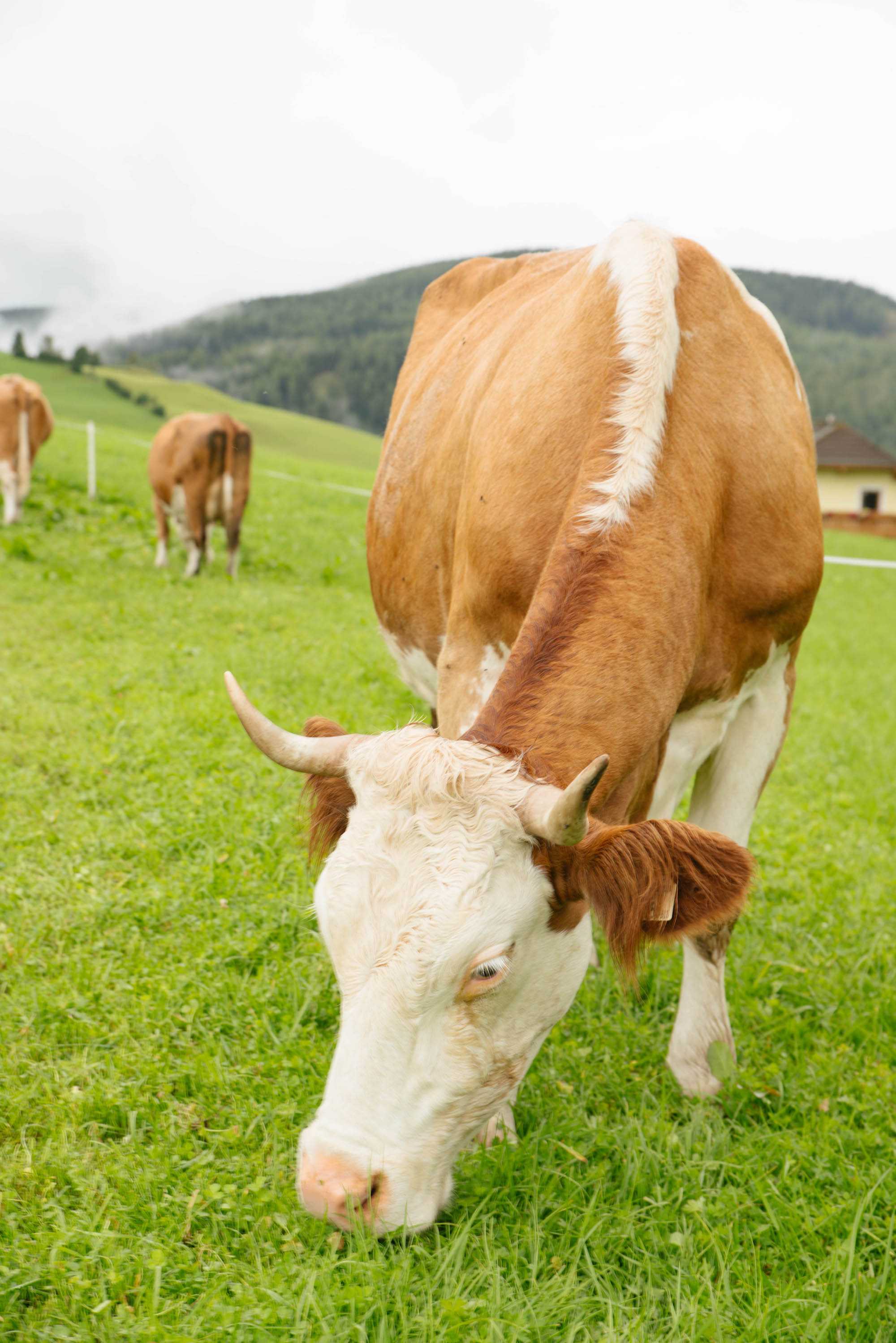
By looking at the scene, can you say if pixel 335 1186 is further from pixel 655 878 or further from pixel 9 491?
pixel 9 491

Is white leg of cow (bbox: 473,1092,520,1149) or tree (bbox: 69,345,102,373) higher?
tree (bbox: 69,345,102,373)

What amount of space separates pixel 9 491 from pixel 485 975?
42.4 feet

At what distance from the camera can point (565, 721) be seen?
90.3 inches

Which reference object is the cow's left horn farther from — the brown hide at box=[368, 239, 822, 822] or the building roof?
the building roof

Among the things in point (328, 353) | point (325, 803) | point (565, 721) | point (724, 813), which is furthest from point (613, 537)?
point (328, 353)

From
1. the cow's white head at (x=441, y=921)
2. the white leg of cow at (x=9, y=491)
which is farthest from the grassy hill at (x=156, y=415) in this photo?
the cow's white head at (x=441, y=921)

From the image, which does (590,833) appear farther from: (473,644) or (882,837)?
(882,837)

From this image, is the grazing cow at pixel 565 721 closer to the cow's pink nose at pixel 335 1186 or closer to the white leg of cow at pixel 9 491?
the cow's pink nose at pixel 335 1186

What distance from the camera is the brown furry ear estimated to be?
238 cm

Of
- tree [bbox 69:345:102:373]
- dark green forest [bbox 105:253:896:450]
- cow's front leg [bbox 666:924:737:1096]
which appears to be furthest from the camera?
tree [bbox 69:345:102:373]

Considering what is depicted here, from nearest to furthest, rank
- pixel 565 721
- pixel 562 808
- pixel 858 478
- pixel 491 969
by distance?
pixel 562 808, pixel 491 969, pixel 565 721, pixel 858 478

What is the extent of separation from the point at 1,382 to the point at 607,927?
14.2 m

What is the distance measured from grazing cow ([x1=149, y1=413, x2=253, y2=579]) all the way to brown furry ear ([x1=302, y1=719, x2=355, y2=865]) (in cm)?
969

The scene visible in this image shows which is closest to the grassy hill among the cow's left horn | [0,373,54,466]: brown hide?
[0,373,54,466]: brown hide
